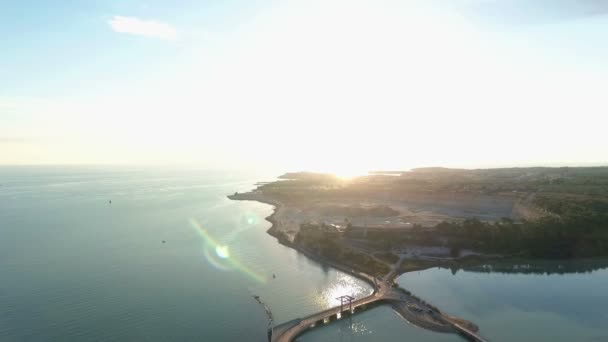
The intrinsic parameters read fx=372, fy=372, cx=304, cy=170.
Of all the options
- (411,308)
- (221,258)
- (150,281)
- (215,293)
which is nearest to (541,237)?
(411,308)

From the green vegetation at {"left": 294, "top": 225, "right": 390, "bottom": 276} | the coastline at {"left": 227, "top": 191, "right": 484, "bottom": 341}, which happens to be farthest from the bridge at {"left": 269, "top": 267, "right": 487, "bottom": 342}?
the green vegetation at {"left": 294, "top": 225, "right": 390, "bottom": 276}

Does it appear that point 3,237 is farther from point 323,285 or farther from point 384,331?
point 384,331

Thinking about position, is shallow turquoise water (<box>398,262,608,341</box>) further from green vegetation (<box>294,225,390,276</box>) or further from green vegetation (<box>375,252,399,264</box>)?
green vegetation (<box>375,252,399,264</box>)

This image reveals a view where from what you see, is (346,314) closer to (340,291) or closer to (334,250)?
(340,291)

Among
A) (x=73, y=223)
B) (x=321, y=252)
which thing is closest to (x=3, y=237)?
(x=73, y=223)

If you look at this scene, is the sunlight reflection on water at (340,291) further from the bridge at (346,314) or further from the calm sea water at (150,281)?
the bridge at (346,314)
